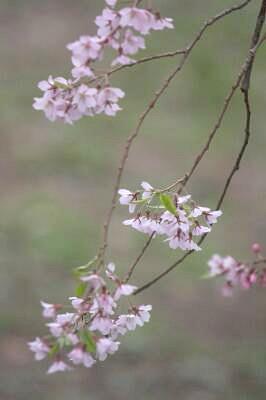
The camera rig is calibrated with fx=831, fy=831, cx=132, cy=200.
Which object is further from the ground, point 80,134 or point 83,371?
point 80,134

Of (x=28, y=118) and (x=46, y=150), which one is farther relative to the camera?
(x=28, y=118)

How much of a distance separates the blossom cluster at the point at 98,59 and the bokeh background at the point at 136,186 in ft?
8.15

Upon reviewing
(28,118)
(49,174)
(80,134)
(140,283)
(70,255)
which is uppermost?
(28,118)

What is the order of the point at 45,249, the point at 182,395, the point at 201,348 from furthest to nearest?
the point at 45,249, the point at 201,348, the point at 182,395

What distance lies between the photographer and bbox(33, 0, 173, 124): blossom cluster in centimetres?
138

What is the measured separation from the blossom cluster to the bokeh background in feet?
8.15

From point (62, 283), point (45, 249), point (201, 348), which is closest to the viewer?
point (201, 348)

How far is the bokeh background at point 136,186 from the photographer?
4.00m

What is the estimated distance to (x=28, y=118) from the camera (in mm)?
6602

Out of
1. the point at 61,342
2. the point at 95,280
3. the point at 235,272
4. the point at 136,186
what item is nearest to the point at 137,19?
the point at 95,280

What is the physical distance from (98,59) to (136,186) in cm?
423

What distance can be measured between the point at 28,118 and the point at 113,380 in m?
3.13

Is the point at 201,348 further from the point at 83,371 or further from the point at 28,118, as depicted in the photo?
the point at 28,118

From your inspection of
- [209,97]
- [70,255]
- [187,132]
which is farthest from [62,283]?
[209,97]
